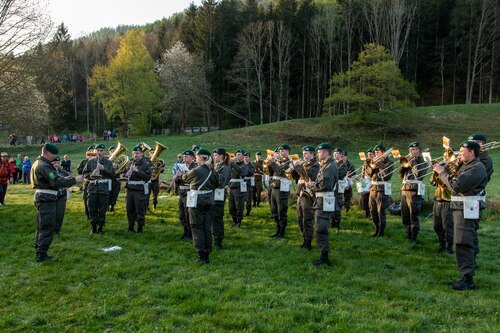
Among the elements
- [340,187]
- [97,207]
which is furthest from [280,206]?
[97,207]

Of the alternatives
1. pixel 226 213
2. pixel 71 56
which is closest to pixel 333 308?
pixel 226 213

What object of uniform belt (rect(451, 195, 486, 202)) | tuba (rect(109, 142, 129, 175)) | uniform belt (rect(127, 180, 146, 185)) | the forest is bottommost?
uniform belt (rect(127, 180, 146, 185))

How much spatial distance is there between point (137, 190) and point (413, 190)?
24.9ft

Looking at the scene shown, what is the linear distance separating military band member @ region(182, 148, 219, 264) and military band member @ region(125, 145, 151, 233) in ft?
9.20

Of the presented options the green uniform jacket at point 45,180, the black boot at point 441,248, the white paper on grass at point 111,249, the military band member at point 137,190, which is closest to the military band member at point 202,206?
the white paper on grass at point 111,249

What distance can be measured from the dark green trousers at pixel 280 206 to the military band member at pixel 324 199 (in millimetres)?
2163

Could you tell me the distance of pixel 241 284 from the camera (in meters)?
7.02

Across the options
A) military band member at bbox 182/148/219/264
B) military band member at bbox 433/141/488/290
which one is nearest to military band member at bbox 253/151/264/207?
military band member at bbox 182/148/219/264

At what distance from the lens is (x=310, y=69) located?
59.3m

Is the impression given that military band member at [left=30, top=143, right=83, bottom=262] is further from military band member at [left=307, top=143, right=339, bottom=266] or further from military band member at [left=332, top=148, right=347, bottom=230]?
military band member at [left=332, top=148, right=347, bottom=230]

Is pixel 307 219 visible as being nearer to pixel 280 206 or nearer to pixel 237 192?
pixel 280 206

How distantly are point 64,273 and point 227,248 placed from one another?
3717mm

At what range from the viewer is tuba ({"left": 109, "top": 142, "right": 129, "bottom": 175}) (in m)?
12.0

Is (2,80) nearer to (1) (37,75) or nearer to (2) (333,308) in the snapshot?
(1) (37,75)
